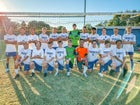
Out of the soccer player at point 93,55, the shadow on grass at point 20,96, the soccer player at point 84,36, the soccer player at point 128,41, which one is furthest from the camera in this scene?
the soccer player at point 84,36

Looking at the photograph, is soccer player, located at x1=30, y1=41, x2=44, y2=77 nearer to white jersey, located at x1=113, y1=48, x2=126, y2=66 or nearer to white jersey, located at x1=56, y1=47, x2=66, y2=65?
white jersey, located at x1=56, y1=47, x2=66, y2=65

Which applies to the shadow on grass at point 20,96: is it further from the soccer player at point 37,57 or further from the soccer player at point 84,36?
the soccer player at point 84,36

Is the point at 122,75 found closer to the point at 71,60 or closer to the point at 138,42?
the point at 71,60

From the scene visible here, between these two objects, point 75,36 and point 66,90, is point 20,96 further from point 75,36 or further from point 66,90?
point 75,36

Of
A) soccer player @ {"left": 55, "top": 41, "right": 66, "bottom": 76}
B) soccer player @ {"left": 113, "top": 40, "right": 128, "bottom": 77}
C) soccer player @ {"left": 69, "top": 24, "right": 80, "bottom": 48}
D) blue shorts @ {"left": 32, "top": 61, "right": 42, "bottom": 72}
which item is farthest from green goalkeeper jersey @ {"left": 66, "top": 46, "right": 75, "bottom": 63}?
soccer player @ {"left": 113, "top": 40, "right": 128, "bottom": 77}

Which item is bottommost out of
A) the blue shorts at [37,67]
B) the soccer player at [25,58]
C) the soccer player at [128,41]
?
the blue shorts at [37,67]

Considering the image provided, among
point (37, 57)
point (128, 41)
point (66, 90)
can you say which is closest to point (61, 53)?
point (37, 57)

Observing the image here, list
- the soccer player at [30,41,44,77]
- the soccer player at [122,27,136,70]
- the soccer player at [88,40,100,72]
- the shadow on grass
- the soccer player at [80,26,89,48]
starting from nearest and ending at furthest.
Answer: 1. the shadow on grass
2. the soccer player at [30,41,44,77]
3. the soccer player at [88,40,100,72]
4. the soccer player at [122,27,136,70]
5. the soccer player at [80,26,89,48]

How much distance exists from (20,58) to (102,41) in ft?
11.1

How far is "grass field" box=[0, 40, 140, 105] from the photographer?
6.96 m

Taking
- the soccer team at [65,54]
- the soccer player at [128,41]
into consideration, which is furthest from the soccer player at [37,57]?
the soccer player at [128,41]

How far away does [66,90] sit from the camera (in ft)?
25.8

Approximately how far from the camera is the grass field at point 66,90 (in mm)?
6961

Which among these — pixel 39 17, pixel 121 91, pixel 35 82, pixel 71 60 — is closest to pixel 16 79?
pixel 35 82
